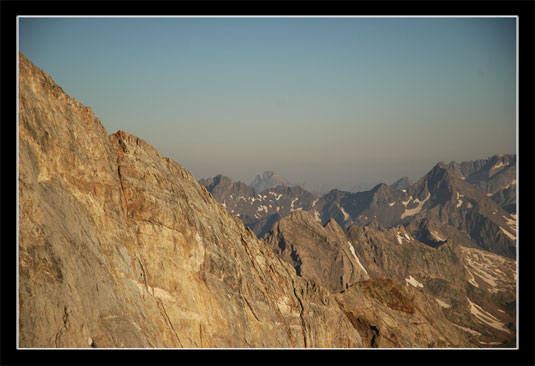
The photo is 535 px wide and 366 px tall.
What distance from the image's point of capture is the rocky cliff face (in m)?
31.2

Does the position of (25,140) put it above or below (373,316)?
above

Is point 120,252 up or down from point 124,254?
up

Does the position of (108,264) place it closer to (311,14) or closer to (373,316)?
(311,14)

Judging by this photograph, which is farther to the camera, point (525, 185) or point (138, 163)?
point (138, 163)

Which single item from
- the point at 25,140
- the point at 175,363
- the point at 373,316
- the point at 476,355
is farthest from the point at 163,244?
the point at 373,316

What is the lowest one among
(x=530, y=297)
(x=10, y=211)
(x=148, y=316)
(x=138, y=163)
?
(x=148, y=316)

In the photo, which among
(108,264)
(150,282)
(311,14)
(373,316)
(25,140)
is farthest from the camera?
(373,316)

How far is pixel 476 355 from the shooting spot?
22031 millimetres

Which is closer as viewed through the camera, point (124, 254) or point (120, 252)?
point (120, 252)

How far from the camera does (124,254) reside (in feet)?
126

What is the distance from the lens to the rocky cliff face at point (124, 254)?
3117 centimetres

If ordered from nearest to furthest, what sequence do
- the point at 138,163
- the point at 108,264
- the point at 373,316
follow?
the point at 108,264 → the point at 138,163 → the point at 373,316

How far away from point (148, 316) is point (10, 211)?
1610 centimetres

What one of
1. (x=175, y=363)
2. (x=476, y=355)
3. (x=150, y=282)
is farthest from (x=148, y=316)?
(x=476, y=355)
